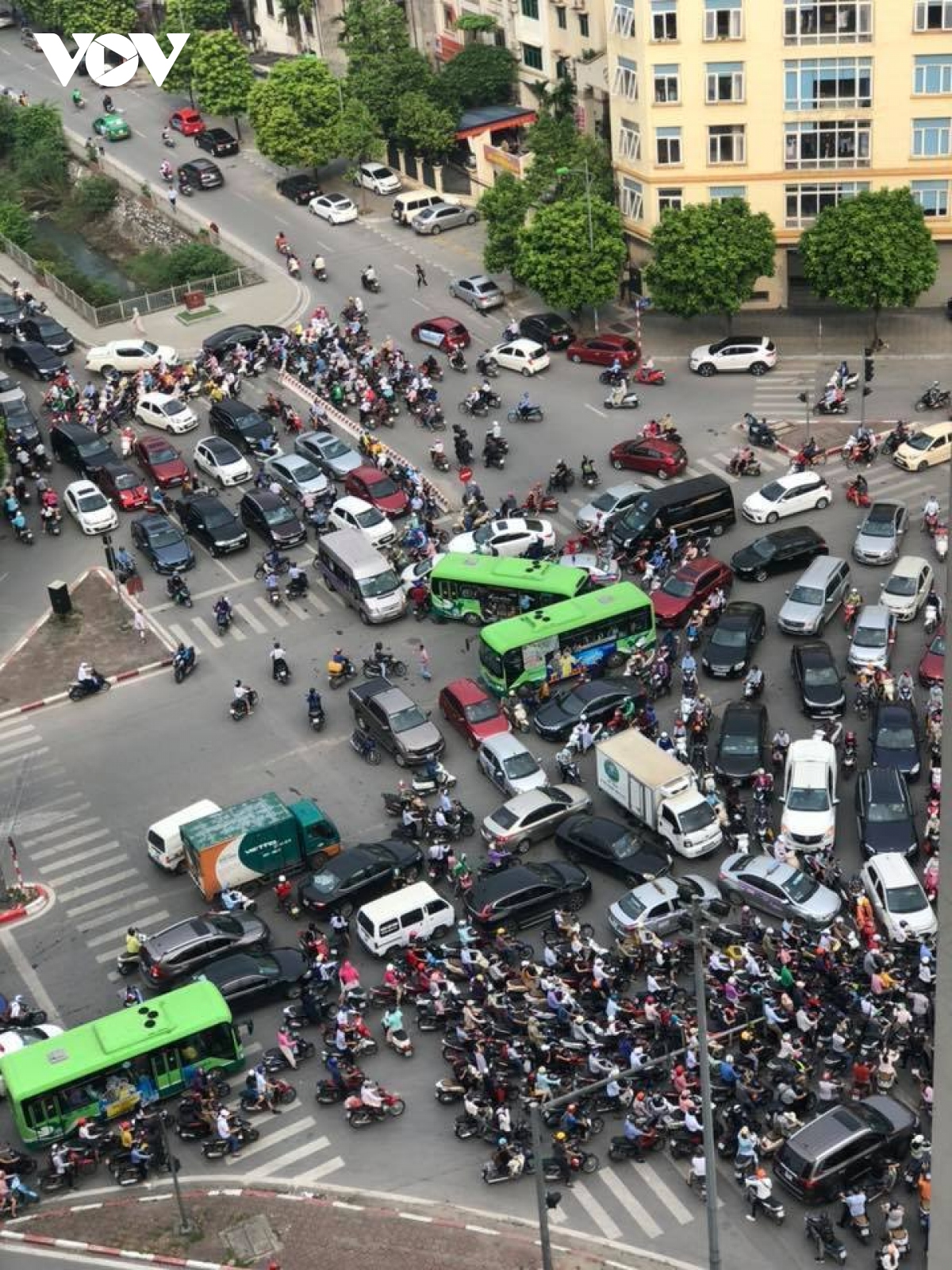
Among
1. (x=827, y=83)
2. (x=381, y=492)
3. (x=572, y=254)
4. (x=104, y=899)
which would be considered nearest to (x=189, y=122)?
(x=572, y=254)

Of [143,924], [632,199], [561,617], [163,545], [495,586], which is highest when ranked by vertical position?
[632,199]

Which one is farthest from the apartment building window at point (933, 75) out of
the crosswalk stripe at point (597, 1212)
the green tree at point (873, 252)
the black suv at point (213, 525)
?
the crosswalk stripe at point (597, 1212)

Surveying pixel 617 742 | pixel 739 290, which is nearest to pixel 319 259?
pixel 739 290

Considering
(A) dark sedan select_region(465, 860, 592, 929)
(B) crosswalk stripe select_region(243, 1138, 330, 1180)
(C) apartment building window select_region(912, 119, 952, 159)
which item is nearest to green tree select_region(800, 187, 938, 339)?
(C) apartment building window select_region(912, 119, 952, 159)

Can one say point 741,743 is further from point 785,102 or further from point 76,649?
point 785,102

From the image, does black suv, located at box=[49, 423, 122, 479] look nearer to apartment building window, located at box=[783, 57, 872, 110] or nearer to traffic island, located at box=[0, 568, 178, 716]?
traffic island, located at box=[0, 568, 178, 716]

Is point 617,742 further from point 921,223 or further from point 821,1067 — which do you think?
point 921,223
